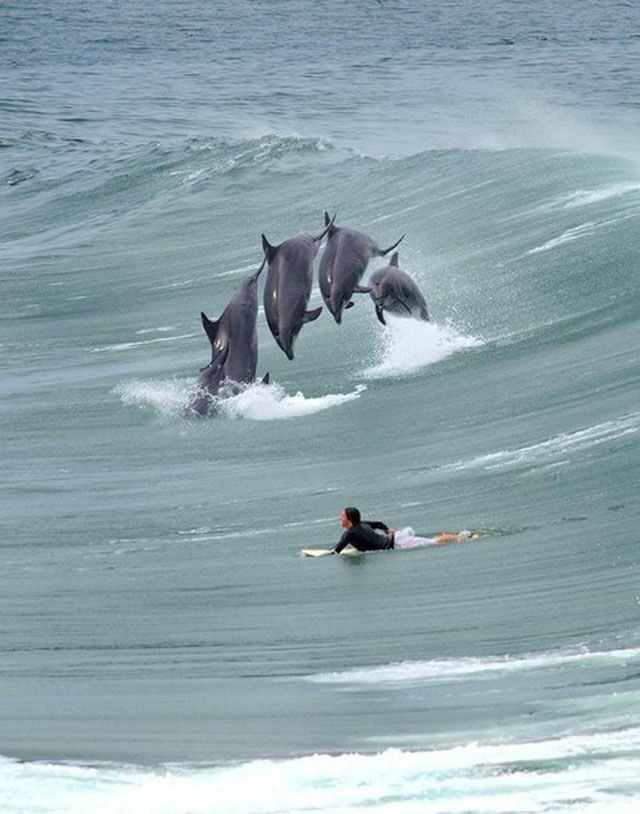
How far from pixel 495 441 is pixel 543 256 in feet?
26.5

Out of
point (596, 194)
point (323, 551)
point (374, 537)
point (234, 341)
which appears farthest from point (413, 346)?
point (374, 537)

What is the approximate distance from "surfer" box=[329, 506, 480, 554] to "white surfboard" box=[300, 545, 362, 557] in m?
0.04

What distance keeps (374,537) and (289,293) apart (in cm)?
310

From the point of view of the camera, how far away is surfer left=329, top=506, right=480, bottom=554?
14.8 m

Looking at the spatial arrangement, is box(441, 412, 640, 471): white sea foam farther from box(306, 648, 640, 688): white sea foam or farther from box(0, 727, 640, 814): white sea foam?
box(0, 727, 640, 814): white sea foam

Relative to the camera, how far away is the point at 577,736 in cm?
1045

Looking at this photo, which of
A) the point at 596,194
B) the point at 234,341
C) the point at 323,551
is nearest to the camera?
the point at 323,551

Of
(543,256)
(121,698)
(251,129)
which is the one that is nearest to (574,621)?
(121,698)

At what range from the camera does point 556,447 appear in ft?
57.0

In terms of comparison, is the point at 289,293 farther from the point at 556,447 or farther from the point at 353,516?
the point at 353,516

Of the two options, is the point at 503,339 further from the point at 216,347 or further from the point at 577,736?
the point at 577,736

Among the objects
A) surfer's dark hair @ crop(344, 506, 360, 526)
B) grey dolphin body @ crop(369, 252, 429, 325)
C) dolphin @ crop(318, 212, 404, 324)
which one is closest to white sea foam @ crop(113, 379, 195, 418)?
grey dolphin body @ crop(369, 252, 429, 325)

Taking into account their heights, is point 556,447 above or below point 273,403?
above

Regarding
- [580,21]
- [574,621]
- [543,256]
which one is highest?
[574,621]
